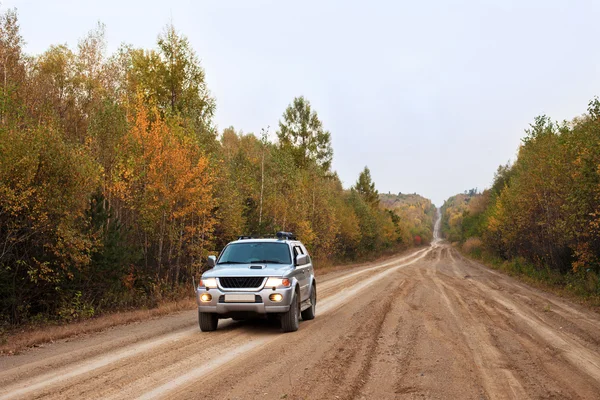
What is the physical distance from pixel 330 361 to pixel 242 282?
2.92m

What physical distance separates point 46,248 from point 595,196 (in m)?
18.4

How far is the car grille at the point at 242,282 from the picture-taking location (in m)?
8.95

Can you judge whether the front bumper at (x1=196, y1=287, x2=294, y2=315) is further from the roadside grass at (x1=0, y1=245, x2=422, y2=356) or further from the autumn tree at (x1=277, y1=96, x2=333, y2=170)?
the autumn tree at (x1=277, y1=96, x2=333, y2=170)

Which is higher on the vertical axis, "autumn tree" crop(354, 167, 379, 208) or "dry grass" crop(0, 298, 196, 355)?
"autumn tree" crop(354, 167, 379, 208)

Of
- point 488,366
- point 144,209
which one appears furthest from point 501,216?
point 488,366

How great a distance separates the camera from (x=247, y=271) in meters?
9.20

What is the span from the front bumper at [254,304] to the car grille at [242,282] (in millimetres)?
120

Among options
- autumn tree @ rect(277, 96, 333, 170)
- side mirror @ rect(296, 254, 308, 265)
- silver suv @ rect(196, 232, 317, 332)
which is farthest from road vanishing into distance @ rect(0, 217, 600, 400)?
autumn tree @ rect(277, 96, 333, 170)

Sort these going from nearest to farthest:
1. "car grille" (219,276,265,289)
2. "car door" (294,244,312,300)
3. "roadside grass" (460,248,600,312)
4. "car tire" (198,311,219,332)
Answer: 1. "car grille" (219,276,265,289)
2. "car tire" (198,311,219,332)
3. "car door" (294,244,312,300)
4. "roadside grass" (460,248,600,312)

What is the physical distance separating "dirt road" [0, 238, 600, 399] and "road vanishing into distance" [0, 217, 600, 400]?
17mm

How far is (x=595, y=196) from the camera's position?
16.5 metres

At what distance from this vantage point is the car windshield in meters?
10.2

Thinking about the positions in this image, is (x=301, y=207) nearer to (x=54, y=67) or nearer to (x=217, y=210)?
(x=217, y=210)

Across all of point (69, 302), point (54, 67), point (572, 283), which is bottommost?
point (572, 283)
